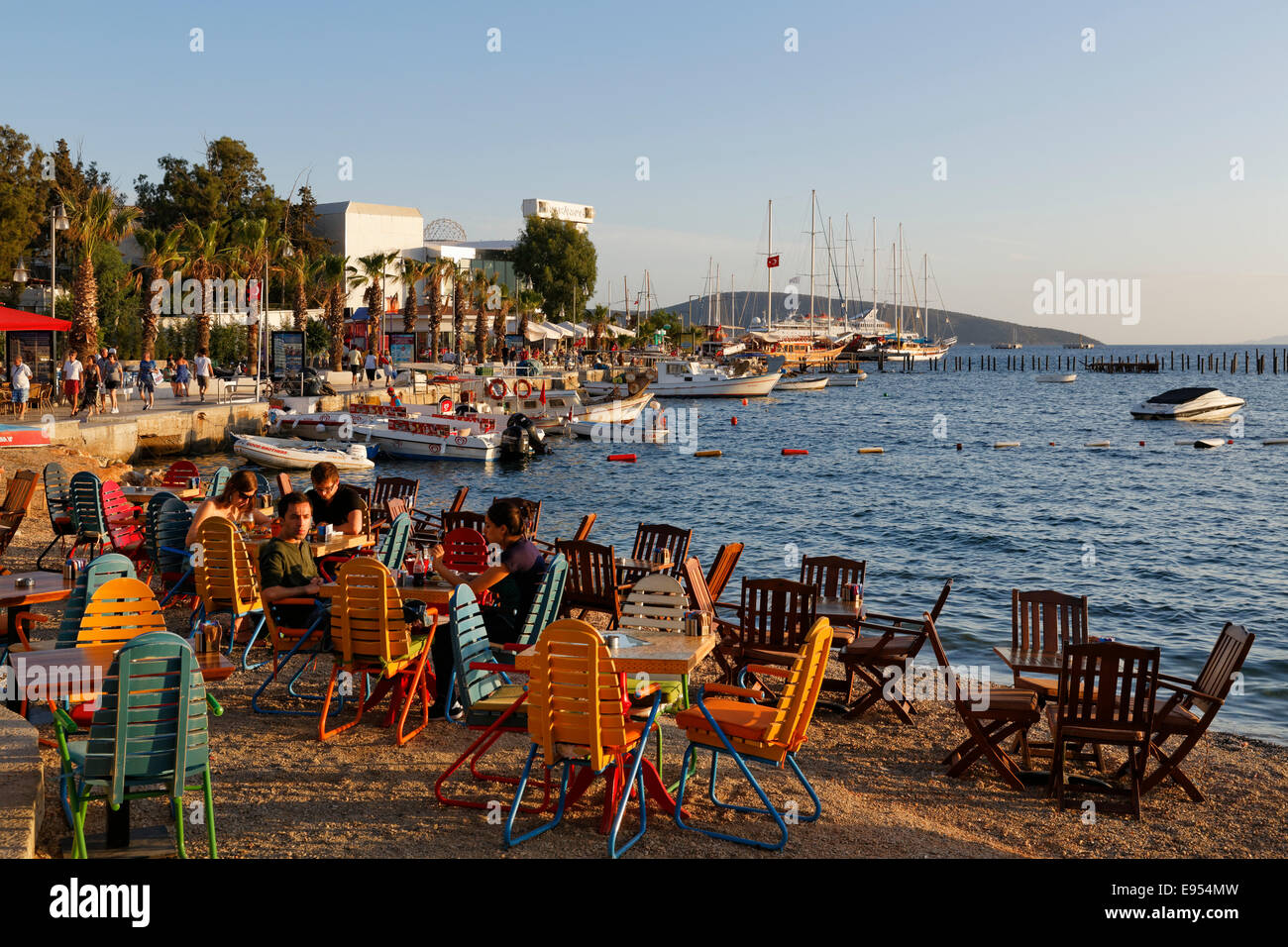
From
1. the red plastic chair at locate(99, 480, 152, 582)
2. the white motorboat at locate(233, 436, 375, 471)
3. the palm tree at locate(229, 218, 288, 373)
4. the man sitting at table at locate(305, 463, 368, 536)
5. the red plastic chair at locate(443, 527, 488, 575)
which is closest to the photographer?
the man sitting at table at locate(305, 463, 368, 536)

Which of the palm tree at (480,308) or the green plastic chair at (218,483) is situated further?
the palm tree at (480,308)

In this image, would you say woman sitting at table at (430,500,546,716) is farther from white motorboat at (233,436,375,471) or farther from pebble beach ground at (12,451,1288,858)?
white motorboat at (233,436,375,471)

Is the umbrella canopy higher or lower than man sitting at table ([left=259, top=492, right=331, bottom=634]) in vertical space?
higher

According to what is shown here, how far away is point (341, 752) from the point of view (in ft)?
23.4

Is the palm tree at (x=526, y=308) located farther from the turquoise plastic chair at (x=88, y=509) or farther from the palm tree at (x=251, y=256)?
the turquoise plastic chair at (x=88, y=509)

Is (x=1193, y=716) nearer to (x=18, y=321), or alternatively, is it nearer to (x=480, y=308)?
(x=18, y=321)

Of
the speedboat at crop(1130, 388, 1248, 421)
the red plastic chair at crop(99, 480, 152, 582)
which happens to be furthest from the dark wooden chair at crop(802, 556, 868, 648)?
the speedboat at crop(1130, 388, 1248, 421)

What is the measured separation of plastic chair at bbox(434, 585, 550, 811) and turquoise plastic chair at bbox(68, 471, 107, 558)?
721 cm

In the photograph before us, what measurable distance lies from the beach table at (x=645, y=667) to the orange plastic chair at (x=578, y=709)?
0.17 m

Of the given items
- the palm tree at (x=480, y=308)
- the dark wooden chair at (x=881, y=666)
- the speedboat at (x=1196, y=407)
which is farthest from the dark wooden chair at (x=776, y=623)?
the palm tree at (x=480, y=308)

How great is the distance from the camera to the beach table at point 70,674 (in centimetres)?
568

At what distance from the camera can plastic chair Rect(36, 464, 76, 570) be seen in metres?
12.8
